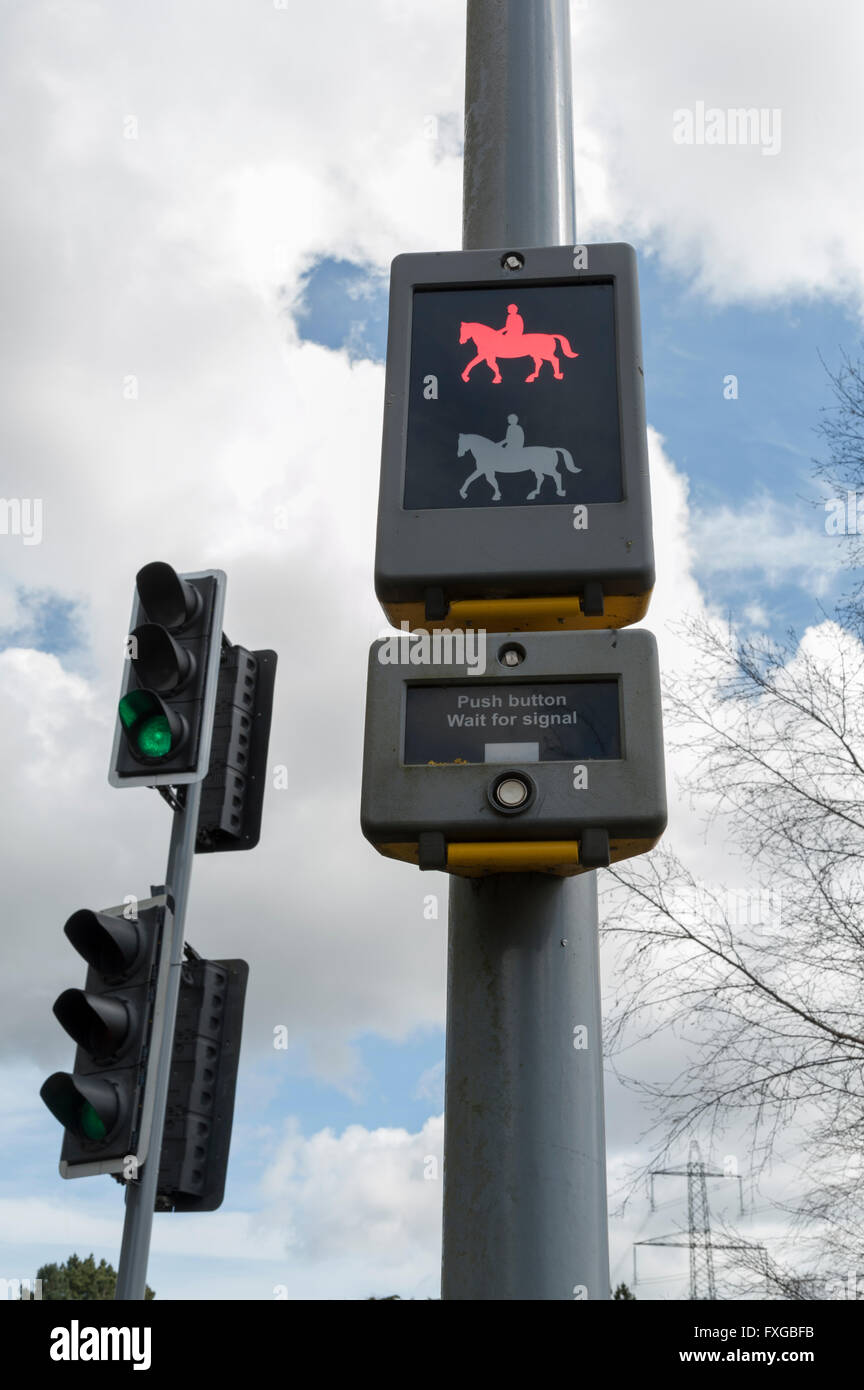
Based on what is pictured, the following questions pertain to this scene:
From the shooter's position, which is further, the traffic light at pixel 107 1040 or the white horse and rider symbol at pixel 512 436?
the traffic light at pixel 107 1040

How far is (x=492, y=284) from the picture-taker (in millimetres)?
2502

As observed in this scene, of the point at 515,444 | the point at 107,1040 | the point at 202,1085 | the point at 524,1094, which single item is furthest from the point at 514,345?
the point at 202,1085

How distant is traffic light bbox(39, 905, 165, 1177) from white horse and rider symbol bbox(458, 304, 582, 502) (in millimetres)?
2707

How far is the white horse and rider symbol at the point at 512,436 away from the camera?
2.30m

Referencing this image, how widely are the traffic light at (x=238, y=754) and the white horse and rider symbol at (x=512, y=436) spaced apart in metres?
2.86

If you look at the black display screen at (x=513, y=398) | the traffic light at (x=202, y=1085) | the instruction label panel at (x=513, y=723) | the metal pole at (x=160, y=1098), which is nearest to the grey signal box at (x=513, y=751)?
the instruction label panel at (x=513, y=723)

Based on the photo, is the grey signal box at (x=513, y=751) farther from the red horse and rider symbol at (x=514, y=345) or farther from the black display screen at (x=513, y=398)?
the red horse and rider symbol at (x=514, y=345)

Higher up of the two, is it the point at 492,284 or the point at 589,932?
the point at 492,284

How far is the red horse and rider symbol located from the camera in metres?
2.44

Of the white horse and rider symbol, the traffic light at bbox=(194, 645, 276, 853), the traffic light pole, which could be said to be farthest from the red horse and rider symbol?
the traffic light at bbox=(194, 645, 276, 853)
